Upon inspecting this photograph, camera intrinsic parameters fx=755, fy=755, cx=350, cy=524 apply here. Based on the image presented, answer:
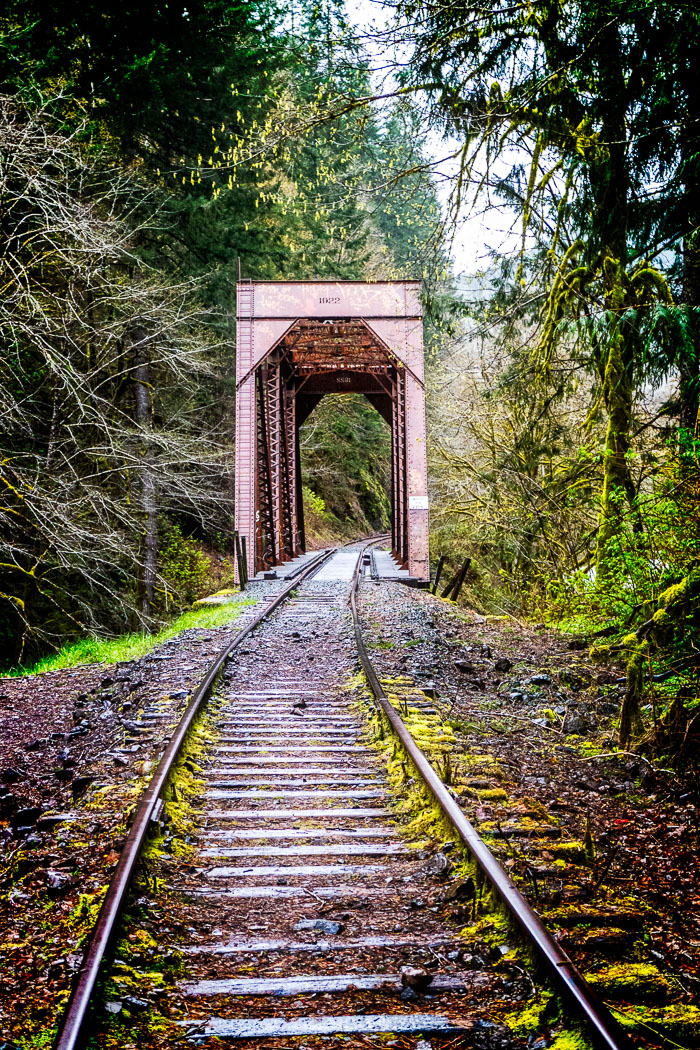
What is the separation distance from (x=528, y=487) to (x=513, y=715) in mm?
7733

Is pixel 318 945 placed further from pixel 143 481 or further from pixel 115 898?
pixel 143 481

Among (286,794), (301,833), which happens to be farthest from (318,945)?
(286,794)

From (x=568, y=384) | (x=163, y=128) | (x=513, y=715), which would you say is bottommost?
(x=513, y=715)

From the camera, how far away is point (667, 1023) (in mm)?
2395

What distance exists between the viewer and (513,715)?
6.34 metres

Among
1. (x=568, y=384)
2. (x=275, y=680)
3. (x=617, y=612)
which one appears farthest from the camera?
(x=568, y=384)

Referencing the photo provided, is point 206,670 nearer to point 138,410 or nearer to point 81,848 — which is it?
point 81,848

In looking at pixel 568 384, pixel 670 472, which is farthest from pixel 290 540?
pixel 670 472

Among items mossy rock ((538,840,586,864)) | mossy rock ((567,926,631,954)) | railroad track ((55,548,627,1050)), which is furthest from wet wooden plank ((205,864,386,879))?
mossy rock ((567,926,631,954))

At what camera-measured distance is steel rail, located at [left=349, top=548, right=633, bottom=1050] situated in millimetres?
2131

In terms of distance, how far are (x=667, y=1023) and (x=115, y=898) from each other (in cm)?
201

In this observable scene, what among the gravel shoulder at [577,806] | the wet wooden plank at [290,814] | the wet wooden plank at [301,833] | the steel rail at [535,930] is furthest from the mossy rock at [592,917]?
the wet wooden plank at [290,814]

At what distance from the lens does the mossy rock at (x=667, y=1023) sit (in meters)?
2.36

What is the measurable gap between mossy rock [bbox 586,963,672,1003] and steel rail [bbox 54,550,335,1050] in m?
1.67
